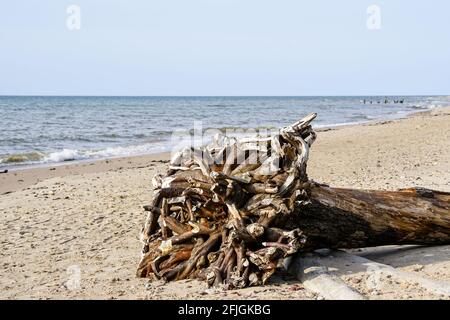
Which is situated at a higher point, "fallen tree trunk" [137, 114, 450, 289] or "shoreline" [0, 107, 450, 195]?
"fallen tree trunk" [137, 114, 450, 289]

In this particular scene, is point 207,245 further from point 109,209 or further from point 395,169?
point 395,169

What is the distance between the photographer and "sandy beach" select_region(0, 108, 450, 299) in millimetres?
5516

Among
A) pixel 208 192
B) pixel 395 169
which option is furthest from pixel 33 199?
pixel 395 169

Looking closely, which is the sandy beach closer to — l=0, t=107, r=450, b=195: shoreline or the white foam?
l=0, t=107, r=450, b=195: shoreline

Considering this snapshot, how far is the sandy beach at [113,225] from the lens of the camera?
552cm

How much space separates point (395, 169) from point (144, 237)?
8429mm

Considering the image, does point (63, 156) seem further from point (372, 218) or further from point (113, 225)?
point (372, 218)

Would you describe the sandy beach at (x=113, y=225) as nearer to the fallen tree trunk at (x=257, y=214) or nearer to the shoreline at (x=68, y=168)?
the shoreline at (x=68, y=168)

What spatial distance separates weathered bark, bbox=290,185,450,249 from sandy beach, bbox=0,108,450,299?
24cm

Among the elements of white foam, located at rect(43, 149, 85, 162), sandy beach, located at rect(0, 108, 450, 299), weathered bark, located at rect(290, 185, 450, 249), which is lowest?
white foam, located at rect(43, 149, 85, 162)

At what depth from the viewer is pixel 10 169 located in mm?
16266

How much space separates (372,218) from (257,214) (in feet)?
4.45

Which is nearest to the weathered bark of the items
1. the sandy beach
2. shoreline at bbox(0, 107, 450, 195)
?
the sandy beach

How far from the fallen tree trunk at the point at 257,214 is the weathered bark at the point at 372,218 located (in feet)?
0.04
